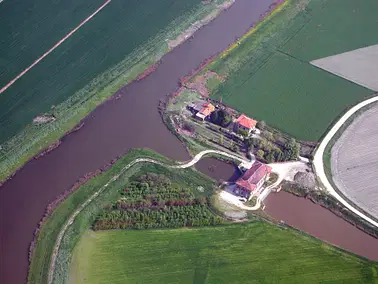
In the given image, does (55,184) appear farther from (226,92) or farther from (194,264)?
(226,92)

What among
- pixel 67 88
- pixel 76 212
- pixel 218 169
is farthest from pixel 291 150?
pixel 67 88

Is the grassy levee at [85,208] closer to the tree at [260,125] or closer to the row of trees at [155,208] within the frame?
the row of trees at [155,208]

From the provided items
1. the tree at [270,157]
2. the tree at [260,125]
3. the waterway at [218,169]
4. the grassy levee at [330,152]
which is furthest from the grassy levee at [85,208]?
the grassy levee at [330,152]

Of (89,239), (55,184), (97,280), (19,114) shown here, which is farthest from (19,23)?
(97,280)

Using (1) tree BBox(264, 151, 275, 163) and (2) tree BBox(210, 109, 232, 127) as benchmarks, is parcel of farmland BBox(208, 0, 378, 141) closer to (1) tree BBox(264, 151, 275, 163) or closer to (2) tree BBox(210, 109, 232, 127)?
(2) tree BBox(210, 109, 232, 127)

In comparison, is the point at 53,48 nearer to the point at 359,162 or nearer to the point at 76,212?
the point at 76,212
